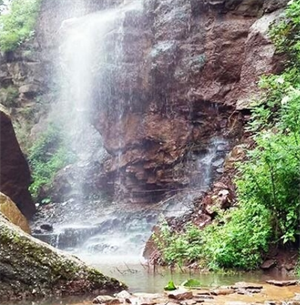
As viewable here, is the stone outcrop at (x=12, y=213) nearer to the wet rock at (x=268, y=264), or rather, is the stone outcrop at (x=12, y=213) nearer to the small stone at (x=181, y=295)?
the wet rock at (x=268, y=264)

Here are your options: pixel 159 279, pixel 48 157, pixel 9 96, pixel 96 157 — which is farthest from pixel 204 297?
pixel 9 96

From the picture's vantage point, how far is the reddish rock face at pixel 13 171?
1498 centimetres

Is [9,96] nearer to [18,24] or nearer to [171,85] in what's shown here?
[18,24]

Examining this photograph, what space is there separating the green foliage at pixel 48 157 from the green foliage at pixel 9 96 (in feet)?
7.57

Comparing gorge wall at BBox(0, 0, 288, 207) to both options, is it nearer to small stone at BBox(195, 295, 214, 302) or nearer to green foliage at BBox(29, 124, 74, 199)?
green foliage at BBox(29, 124, 74, 199)

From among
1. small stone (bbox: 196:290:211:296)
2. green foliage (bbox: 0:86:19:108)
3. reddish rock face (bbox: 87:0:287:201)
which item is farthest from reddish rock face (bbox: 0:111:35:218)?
small stone (bbox: 196:290:211:296)

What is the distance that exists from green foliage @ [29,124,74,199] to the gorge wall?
9.94ft

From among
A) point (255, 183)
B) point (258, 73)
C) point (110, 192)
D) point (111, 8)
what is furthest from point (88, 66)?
point (255, 183)

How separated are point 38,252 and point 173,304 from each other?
4.86 ft

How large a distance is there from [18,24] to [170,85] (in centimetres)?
1135

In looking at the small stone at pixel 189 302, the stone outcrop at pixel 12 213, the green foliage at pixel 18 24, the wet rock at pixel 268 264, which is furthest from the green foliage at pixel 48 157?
the small stone at pixel 189 302

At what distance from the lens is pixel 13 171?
51.3 ft

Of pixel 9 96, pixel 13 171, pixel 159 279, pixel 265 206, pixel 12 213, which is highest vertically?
pixel 9 96

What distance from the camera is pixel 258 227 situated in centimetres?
741
